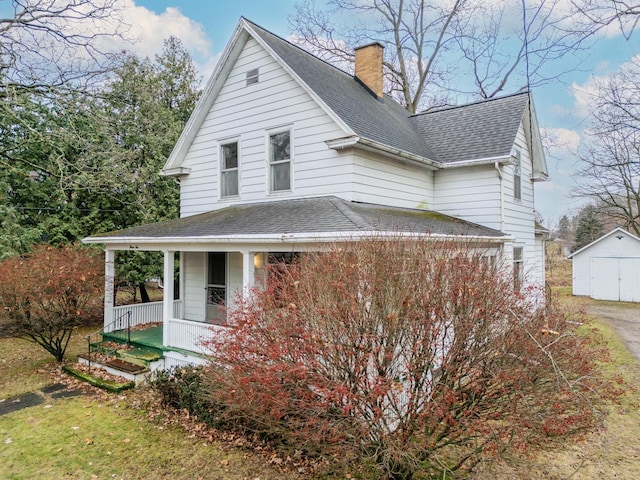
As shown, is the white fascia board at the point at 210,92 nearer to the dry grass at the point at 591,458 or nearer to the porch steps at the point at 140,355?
the porch steps at the point at 140,355

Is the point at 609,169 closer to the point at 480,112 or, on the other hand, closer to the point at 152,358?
the point at 480,112

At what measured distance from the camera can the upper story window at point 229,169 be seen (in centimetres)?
1136

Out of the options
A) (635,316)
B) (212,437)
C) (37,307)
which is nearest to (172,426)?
(212,437)

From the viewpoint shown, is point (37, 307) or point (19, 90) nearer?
point (37, 307)

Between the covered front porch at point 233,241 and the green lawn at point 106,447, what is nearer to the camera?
the green lawn at point 106,447

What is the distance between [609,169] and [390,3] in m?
16.7

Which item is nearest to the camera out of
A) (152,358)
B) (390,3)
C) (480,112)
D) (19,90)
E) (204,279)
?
(152,358)

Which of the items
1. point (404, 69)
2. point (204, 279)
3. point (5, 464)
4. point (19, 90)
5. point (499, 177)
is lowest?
point (5, 464)

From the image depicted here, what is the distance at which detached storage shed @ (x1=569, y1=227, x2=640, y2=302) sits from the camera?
20641mm

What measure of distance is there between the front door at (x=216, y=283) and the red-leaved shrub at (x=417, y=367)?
7.16 m

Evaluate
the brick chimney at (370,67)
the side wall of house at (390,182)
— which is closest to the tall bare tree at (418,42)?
the brick chimney at (370,67)

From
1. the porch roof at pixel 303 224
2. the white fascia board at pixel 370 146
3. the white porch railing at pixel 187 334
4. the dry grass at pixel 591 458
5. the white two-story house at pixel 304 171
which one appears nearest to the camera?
the dry grass at pixel 591 458

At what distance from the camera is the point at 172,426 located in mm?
6516

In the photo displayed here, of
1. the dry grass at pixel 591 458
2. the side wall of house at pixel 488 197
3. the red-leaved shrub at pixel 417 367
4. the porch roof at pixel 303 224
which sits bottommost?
the dry grass at pixel 591 458
